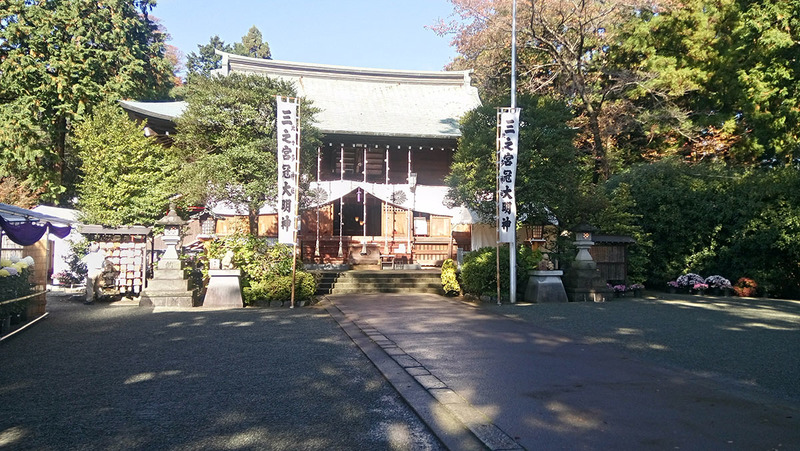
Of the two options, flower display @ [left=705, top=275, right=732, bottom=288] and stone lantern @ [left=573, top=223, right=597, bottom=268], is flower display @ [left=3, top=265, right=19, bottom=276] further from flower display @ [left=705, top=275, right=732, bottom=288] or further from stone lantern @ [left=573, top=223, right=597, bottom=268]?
flower display @ [left=705, top=275, right=732, bottom=288]

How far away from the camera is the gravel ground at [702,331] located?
5.82 metres

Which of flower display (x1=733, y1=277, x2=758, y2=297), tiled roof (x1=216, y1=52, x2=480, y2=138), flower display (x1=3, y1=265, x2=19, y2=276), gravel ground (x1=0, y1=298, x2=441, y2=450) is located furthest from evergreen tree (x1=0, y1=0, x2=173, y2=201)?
flower display (x1=733, y1=277, x2=758, y2=297)

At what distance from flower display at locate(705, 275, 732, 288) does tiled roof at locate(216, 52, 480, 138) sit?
9.35 metres

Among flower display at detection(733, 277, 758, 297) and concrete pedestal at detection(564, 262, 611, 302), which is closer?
concrete pedestal at detection(564, 262, 611, 302)

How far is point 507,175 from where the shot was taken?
12.3 metres

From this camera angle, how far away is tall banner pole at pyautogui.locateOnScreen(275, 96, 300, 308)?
1210 centimetres

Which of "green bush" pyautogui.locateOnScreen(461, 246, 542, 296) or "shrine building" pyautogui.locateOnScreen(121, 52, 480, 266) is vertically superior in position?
"shrine building" pyautogui.locateOnScreen(121, 52, 480, 266)

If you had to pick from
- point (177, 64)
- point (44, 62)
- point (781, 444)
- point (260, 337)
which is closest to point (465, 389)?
point (781, 444)

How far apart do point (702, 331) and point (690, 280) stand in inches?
297

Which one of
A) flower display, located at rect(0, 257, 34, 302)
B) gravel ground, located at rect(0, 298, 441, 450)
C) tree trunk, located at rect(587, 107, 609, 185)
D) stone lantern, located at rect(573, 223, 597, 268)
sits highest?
tree trunk, located at rect(587, 107, 609, 185)

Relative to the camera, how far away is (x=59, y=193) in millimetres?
20922

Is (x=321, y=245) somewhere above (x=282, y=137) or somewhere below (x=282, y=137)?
below

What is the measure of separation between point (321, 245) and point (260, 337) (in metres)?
11.0

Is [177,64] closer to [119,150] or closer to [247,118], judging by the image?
[119,150]
